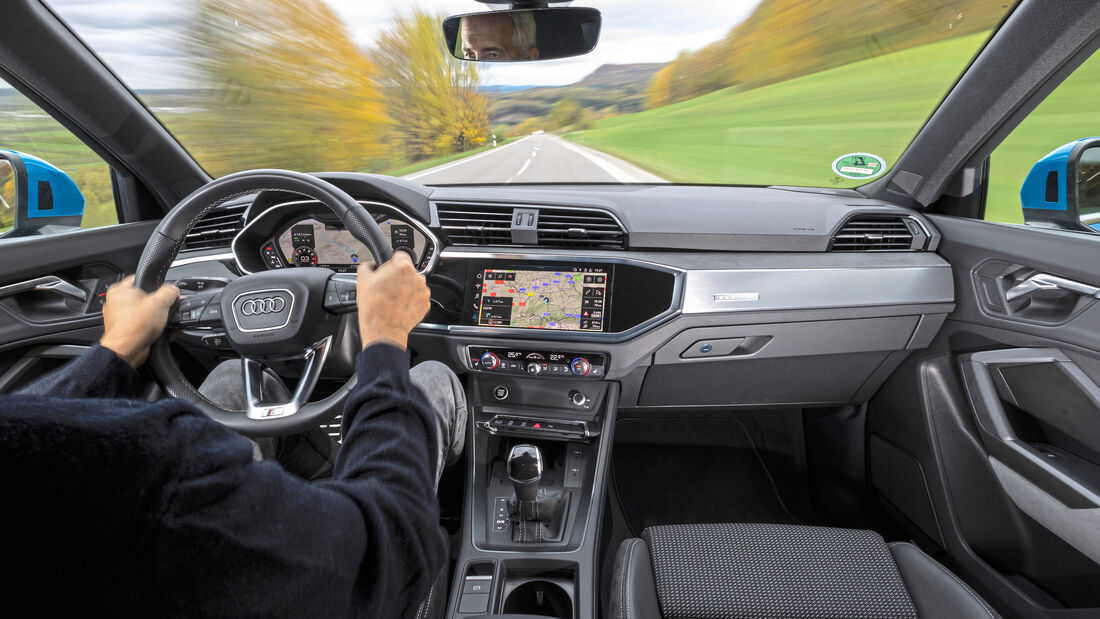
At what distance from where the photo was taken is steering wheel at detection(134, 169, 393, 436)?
1.51 meters

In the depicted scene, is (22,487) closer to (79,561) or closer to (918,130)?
(79,561)

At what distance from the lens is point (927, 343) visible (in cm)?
224

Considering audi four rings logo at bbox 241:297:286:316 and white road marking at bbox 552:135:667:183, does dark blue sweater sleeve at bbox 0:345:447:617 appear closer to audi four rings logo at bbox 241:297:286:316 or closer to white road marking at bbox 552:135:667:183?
audi four rings logo at bbox 241:297:286:316

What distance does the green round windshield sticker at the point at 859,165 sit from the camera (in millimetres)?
2426

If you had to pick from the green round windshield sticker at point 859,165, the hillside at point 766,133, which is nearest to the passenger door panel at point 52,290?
the hillside at point 766,133

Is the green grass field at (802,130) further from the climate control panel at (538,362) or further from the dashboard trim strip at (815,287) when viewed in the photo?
the climate control panel at (538,362)

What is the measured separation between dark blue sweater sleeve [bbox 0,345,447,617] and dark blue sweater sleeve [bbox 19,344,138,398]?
73 centimetres

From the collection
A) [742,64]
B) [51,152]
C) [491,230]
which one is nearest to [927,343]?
[742,64]

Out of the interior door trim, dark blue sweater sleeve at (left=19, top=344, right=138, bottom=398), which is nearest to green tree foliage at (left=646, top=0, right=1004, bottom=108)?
the interior door trim

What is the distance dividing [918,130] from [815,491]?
5.36ft

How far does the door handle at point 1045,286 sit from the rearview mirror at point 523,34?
1592mm

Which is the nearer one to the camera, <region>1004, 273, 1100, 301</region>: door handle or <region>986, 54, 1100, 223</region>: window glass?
<region>1004, 273, 1100, 301</region>: door handle

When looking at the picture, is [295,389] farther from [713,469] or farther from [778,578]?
[713,469]

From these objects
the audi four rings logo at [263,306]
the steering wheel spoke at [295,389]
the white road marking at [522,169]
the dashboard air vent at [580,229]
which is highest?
the white road marking at [522,169]
